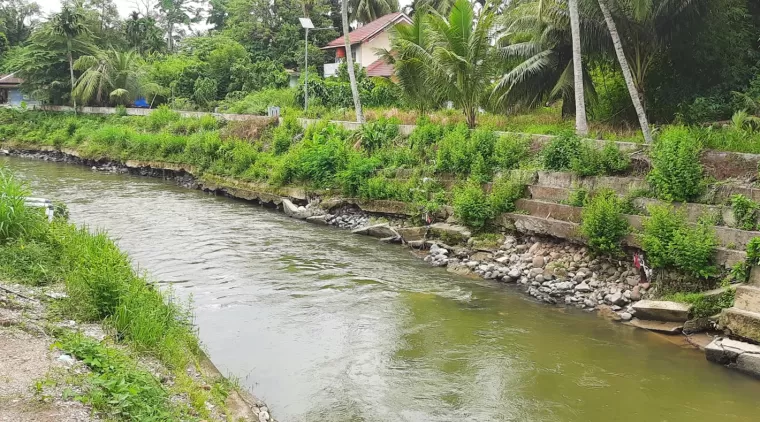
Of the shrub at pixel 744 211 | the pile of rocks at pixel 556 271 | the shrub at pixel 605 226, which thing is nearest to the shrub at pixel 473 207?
the pile of rocks at pixel 556 271

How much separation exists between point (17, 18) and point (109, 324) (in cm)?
6344

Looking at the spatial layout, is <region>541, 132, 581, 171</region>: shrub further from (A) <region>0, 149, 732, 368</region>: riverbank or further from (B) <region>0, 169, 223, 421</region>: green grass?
(B) <region>0, 169, 223, 421</region>: green grass

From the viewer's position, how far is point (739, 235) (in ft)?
37.4

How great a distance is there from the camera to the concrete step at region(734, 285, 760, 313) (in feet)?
33.3

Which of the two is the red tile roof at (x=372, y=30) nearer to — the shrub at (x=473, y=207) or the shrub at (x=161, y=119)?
the shrub at (x=161, y=119)

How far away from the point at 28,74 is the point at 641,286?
46725 millimetres

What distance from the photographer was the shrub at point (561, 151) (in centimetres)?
1565

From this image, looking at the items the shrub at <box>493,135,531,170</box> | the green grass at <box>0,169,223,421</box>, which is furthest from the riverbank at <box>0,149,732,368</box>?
the green grass at <box>0,169,223,421</box>

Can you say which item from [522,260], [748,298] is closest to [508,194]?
[522,260]

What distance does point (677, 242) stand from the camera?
1192 centimetres

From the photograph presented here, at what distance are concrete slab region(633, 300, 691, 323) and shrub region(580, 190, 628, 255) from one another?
1.85m

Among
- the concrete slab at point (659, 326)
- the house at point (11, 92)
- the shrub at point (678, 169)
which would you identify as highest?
the house at point (11, 92)

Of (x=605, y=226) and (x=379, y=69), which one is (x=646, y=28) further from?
(x=379, y=69)

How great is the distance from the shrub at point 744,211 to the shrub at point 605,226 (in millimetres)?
2237
